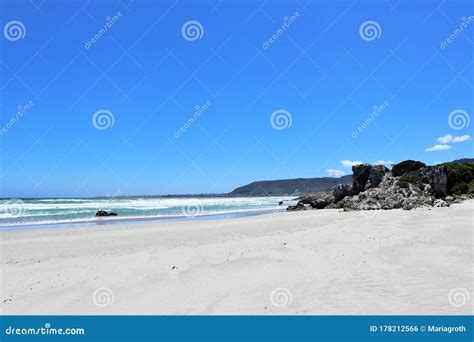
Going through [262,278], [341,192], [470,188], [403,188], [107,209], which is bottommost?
[262,278]

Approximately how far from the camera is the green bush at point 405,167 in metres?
42.3

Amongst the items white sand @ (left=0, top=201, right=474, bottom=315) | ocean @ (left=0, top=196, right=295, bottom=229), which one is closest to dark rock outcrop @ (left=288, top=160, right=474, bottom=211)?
ocean @ (left=0, top=196, right=295, bottom=229)

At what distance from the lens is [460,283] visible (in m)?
7.57

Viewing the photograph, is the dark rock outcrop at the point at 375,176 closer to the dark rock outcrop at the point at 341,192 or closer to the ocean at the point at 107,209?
the dark rock outcrop at the point at 341,192

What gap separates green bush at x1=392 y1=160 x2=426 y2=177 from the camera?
4234 cm

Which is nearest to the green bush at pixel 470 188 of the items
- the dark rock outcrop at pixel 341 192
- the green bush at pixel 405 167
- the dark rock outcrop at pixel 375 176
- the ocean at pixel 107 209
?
the green bush at pixel 405 167

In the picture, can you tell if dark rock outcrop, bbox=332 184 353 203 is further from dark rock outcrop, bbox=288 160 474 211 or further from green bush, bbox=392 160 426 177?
green bush, bbox=392 160 426 177

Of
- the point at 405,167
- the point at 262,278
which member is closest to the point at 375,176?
the point at 405,167

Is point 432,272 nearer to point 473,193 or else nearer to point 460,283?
point 460,283

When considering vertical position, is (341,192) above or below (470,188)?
above

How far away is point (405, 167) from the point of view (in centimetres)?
4297

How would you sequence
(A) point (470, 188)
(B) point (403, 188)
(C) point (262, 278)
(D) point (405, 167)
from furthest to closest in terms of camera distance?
(D) point (405, 167), (A) point (470, 188), (B) point (403, 188), (C) point (262, 278)

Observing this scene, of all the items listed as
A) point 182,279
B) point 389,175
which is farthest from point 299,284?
point 389,175

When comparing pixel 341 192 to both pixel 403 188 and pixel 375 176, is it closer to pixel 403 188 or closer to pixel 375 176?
pixel 375 176
